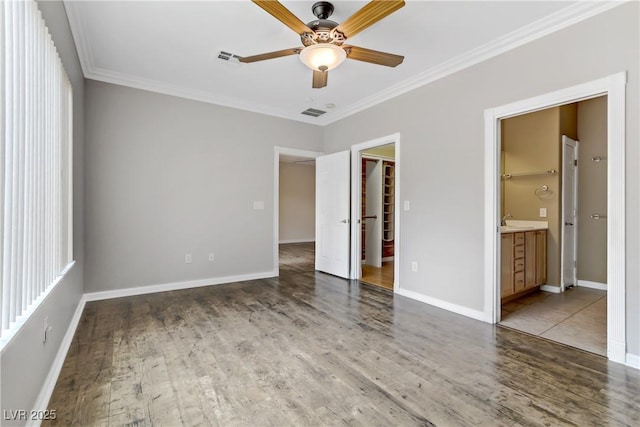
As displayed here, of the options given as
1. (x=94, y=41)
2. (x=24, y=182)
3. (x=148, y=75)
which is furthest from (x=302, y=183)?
(x=24, y=182)

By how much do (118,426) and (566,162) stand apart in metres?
5.52

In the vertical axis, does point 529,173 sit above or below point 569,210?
above

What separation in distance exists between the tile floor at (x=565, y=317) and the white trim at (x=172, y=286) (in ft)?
11.0

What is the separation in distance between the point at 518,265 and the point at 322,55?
336 centimetres

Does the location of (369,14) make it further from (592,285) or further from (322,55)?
(592,285)

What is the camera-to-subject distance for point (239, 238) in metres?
4.67

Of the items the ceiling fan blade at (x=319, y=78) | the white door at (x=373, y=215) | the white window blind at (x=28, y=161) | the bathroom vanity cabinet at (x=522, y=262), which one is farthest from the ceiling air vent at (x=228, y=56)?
the bathroom vanity cabinet at (x=522, y=262)

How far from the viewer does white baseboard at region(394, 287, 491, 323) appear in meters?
3.12

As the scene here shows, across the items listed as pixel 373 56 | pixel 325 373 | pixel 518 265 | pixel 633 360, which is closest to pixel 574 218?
pixel 518 265

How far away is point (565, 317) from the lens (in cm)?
Answer: 314

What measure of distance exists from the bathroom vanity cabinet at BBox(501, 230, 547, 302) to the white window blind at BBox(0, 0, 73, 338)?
4.10 metres

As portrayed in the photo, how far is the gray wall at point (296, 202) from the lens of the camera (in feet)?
32.2

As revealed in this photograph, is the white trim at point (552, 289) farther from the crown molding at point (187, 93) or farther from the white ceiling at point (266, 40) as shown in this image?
the crown molding at point (187, 93)

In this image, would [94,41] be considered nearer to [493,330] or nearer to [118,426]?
[118,426]
